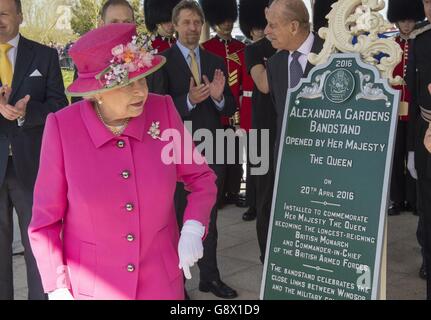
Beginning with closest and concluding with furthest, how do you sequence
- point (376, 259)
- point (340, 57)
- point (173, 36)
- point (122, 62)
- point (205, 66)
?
point (122, 62)
point (376, 259)
point (340, 57)
point (205, 66)
point (173, 36)

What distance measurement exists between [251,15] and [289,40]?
3702mm

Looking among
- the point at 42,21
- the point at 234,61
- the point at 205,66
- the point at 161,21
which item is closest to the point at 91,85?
the point at 205,66

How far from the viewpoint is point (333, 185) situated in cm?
268

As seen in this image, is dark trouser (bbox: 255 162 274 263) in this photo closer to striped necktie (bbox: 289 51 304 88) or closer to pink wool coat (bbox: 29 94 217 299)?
striped necktie (bbox: 289 51 304 88)

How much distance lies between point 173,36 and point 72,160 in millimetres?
3983

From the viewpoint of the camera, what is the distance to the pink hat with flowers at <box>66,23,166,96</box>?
6.30 feet

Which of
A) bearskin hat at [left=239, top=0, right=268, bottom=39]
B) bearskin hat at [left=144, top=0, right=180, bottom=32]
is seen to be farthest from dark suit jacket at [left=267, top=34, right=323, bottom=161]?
bearskin hat at [left=239, top=0, right=268, bottom=39]

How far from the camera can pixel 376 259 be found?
2.49 m

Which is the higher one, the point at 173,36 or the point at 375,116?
the point at 173,36

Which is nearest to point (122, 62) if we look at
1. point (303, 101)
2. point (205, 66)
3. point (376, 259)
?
point (303, 101)

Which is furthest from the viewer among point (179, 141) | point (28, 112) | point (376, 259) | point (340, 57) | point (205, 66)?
point (205, 66)

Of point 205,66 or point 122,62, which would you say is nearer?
point 122,62
